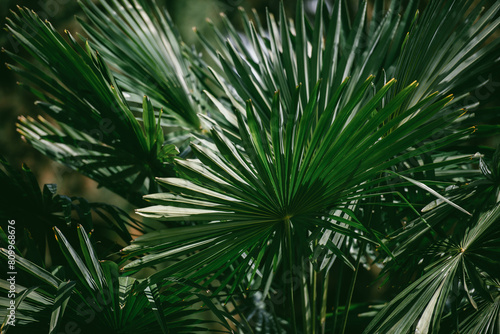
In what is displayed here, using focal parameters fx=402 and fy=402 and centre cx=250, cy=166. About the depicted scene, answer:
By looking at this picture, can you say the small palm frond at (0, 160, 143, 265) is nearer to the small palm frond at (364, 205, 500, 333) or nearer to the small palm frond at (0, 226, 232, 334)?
the small palm frond at (0, 226, 232, 334)

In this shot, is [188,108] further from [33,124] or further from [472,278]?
[472,278]

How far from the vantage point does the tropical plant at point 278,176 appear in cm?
76

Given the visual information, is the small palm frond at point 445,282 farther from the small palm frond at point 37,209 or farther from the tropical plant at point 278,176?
the small palm frond at point 37,209

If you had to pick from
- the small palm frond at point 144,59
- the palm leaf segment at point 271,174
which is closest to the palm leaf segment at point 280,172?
the palm leaf segment at point 271,174

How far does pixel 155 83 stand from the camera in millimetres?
1306

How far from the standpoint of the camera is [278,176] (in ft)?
2.64

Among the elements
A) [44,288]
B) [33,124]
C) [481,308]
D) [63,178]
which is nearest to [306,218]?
[481,308]

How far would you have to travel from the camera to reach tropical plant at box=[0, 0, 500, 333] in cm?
76

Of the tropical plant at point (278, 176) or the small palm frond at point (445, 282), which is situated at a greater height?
the tropical plant at point (278, 176)

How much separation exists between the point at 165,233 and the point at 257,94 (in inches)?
22.7

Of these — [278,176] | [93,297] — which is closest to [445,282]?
[278,176]

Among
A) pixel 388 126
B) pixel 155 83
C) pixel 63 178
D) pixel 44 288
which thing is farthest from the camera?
pixel 63 178

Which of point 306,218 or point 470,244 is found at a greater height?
point 306,218

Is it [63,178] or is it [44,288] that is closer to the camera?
[44,288]
